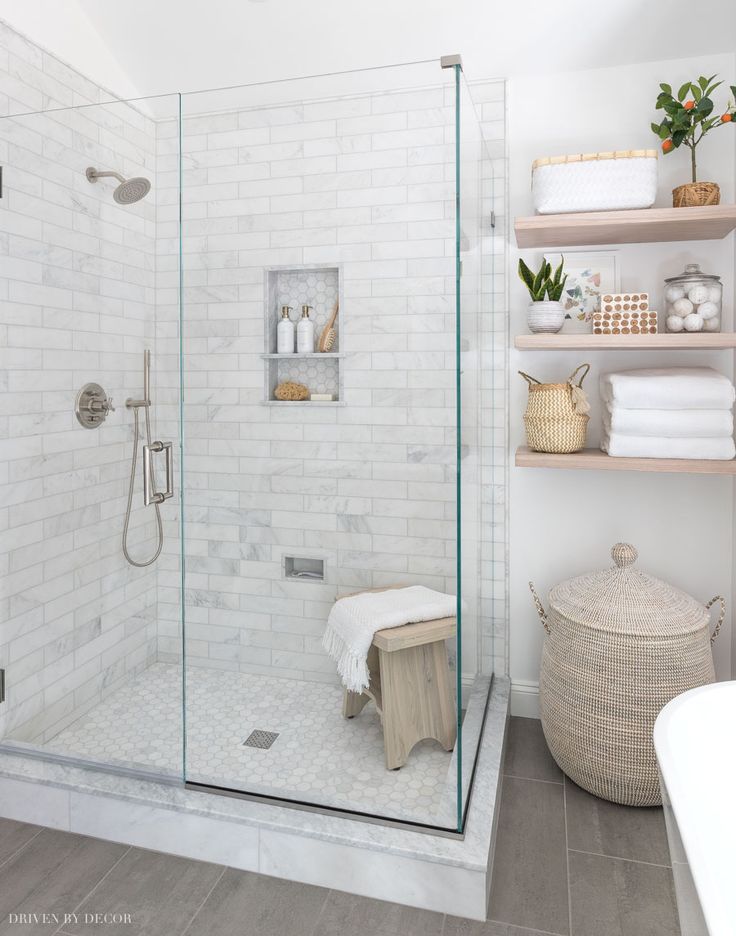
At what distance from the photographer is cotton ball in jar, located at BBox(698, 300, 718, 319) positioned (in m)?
2.13

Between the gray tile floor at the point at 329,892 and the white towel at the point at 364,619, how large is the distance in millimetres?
543

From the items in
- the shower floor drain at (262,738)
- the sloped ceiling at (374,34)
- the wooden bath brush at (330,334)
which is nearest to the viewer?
the wooden bath brush at (330,334)

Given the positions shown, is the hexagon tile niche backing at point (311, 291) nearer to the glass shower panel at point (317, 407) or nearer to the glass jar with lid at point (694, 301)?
the glass shower panel at point (317, 407)

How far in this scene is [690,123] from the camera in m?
2.17

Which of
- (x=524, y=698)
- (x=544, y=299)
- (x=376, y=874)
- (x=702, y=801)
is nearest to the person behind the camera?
(x=702, y=801)

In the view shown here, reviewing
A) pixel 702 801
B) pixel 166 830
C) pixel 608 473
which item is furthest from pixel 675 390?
pixel 166 830

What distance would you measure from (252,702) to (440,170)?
58.3 inches

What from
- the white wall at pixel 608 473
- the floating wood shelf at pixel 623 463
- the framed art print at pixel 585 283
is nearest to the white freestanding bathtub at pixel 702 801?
the floating wood shelf at pixel 623 463

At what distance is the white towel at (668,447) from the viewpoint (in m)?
2.10

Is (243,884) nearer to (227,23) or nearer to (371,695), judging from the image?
(371,695)

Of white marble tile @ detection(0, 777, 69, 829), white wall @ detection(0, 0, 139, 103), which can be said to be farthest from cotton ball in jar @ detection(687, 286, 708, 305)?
white marble tile @ detection(0, 777, 69, 829)

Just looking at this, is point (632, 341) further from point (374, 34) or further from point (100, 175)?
point (100, 175)

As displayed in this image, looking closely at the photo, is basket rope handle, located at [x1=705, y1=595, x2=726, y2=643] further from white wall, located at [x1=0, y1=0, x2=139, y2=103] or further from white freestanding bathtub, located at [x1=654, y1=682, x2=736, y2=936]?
white wall, located at [x1=0, y1=0, x2=139, y2=103]

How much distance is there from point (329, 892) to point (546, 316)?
1.80 metres
